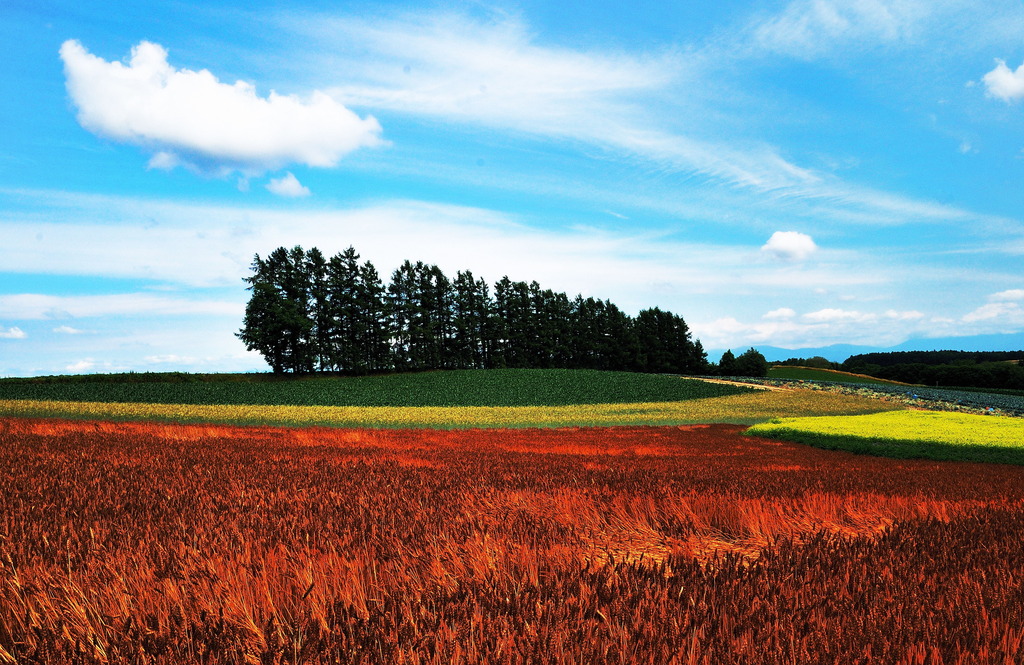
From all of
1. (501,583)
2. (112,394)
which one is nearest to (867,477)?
(501,583)

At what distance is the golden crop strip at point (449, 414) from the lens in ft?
92.7

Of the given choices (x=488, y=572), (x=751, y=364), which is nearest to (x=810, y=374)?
(x=751, y=364)

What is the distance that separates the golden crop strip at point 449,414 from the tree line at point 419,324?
103ft

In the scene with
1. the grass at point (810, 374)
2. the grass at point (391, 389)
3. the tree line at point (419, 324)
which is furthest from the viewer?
the grass at point (810, 374)

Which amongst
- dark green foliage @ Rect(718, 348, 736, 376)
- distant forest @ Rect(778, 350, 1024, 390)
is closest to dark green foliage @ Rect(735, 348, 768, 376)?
dark green foliage @ Rect(718, 348, 736, 376)

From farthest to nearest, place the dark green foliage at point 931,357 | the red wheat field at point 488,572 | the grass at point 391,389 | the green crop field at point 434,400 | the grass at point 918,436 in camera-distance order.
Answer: the dark green foliage at point 931,357 < the grass at point 391,389 < the green crop field at point 434,400 < the grass at point 918,436 < the red wheat field at point 488,572

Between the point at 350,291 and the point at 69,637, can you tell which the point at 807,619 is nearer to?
the point at 69,637

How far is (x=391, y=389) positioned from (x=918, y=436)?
44698mm

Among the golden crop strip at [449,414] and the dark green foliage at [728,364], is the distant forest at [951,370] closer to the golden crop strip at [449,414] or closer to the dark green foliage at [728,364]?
the dark green foliage at [728,364]

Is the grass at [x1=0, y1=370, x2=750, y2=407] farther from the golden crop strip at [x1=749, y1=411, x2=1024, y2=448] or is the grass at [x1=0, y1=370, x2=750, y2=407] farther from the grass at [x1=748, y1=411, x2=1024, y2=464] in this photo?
the grass at [x1=748, y1=411, x2=1024, y2=464]

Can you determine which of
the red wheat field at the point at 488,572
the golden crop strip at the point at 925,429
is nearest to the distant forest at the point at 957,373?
the golden crop strip at the point at 925,429

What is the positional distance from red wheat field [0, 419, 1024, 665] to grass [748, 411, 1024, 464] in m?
13.6

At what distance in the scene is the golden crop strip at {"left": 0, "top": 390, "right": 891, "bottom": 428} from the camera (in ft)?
92.7

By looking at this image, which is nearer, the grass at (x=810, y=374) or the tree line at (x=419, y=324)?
the tree line at (x=419, y=324)
